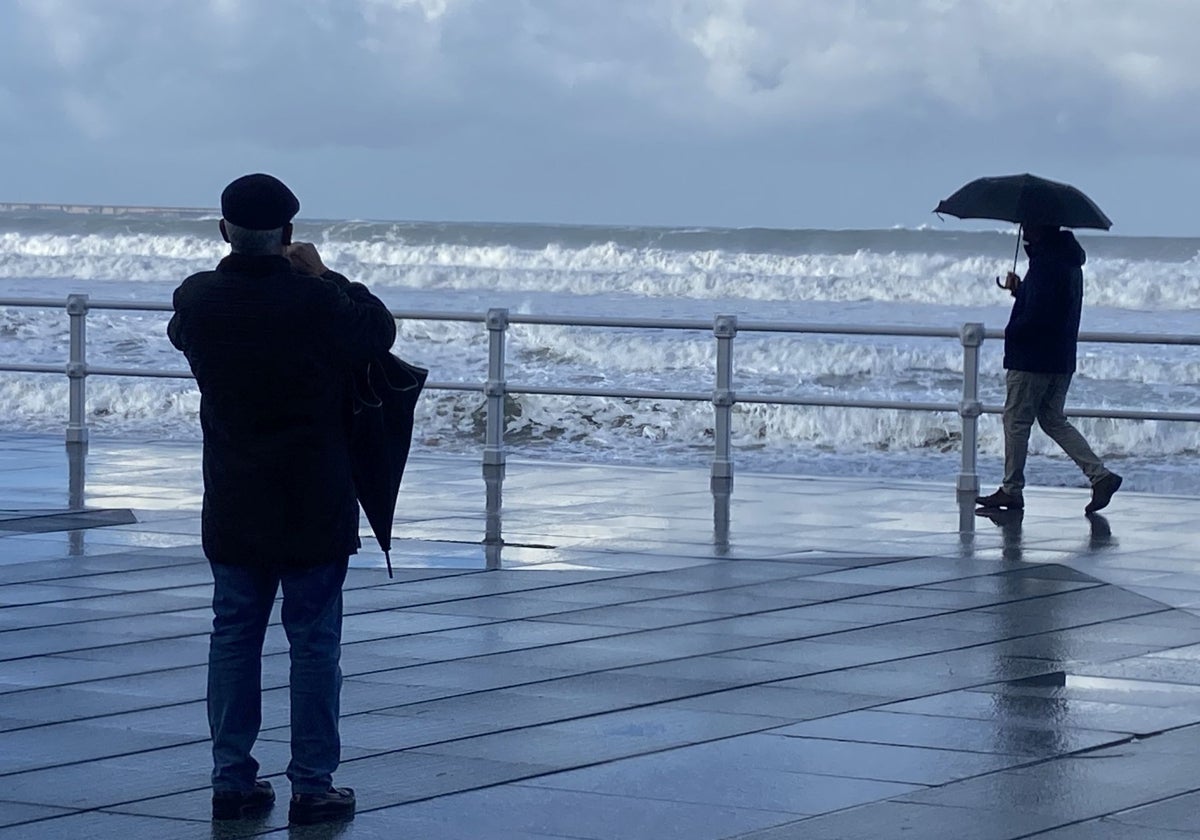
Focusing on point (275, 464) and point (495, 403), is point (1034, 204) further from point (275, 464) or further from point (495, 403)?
point (275, 464)

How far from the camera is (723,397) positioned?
13.8 metres

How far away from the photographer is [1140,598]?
9133 mm

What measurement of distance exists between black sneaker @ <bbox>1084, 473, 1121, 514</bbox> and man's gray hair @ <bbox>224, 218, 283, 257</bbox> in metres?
8.08

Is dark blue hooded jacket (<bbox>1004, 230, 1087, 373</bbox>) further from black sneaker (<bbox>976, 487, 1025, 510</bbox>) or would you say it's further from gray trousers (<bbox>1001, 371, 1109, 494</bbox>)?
black sneaker (<bbox>976, 487, 1025, 510</bbox>)

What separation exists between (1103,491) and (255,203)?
822cm

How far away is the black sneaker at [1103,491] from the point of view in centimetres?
1227

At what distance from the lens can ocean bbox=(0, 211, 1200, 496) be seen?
21.4m

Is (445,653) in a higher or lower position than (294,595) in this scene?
lower

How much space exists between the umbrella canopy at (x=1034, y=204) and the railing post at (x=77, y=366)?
6446 mm

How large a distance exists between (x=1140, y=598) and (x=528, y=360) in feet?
77.7

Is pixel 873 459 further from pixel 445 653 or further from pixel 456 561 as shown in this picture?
pixel 445 653

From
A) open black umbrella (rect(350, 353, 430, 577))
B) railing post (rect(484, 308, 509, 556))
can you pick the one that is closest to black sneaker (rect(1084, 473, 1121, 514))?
railing post (rect(484, 308, 509, 556))

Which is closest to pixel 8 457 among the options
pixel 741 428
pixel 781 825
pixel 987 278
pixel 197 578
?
pixel 197 578

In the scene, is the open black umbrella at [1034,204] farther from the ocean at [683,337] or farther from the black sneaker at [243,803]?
the black sneaker at [243,803]
